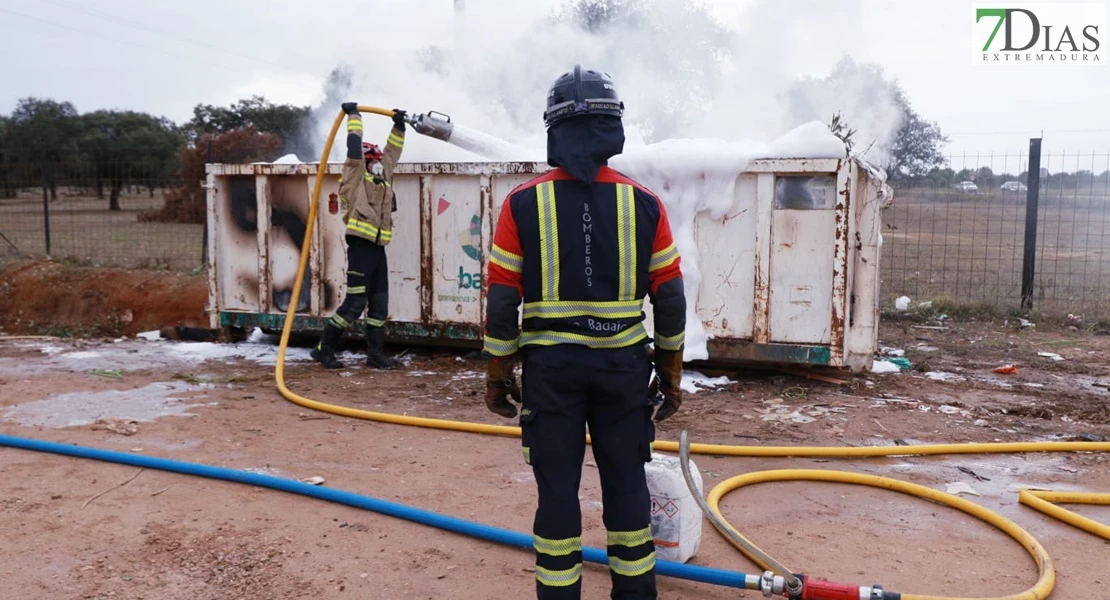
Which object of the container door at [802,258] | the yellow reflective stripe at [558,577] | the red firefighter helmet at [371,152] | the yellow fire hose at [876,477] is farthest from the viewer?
the red firefighter helmet at [371,152]

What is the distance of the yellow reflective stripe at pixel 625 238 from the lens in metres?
2.79

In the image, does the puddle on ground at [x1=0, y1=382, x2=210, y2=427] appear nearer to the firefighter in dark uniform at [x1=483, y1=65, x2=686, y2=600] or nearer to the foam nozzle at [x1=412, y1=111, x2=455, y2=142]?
the foam nozzle at [x1=412, y1=111, x2=455, y2=142]

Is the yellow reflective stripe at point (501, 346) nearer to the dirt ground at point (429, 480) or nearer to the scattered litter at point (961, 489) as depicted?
the dirt ground at point (429, 480)

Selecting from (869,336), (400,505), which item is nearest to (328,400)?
(400,505)

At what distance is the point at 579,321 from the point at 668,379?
44 centimetres

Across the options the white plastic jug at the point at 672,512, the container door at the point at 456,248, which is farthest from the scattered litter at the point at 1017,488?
the container door at the point at 456,248

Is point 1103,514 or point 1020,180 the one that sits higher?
point 1020,180

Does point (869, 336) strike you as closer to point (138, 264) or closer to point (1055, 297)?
point (1055, 297)

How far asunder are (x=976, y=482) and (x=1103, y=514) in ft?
1.92

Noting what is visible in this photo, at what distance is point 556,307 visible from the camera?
2787 mm

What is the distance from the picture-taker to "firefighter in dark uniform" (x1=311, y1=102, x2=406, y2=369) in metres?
7.08

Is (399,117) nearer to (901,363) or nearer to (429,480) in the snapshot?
(429,480)

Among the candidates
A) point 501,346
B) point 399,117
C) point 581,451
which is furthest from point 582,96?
point 399,117

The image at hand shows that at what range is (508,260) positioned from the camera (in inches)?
111
